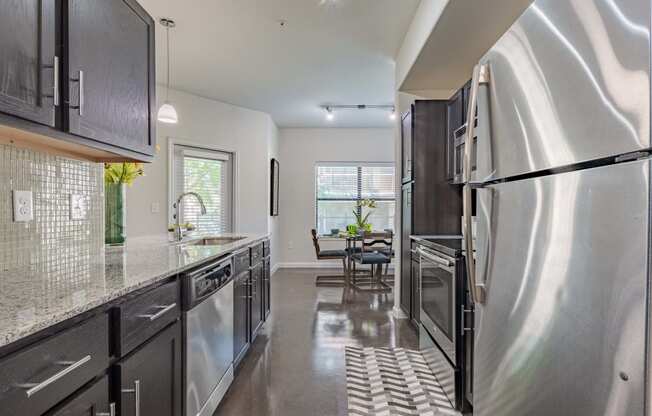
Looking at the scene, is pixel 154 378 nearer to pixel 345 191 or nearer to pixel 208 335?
pixel 208 335

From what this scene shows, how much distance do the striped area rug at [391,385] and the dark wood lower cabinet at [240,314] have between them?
753 mm

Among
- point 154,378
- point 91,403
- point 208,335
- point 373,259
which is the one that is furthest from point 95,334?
point 373,259

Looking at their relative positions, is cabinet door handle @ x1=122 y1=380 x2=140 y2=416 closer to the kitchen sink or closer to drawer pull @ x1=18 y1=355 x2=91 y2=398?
drawer pull @ x1=18 y1=355 x2=91 y2=398

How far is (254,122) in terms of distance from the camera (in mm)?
5809

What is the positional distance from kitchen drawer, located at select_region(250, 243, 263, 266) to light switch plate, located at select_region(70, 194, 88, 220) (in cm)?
119

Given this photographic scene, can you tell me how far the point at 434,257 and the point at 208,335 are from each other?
1.46 metres

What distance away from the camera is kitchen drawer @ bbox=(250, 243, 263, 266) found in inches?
112

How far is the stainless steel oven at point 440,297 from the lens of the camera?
2.05 m

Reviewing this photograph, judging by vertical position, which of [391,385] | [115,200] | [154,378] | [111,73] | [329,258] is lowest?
[391,385]

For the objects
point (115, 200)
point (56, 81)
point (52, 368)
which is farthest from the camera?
point (115, 200)

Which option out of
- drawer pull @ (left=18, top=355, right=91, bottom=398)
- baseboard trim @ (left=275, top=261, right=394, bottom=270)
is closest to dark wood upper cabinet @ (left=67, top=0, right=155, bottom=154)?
drawer pull @ (left=18, top=355, right=91, bottom=398)

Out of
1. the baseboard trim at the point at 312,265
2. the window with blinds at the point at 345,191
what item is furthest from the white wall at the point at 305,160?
the window with blinds at the point at 345,191

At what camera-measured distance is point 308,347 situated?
9.87 feet

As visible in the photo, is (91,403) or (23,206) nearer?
(91,403)
